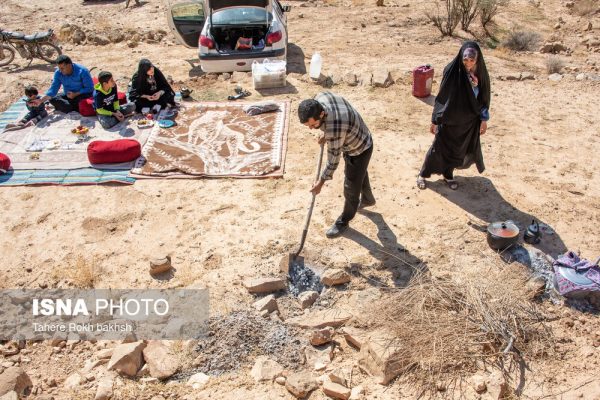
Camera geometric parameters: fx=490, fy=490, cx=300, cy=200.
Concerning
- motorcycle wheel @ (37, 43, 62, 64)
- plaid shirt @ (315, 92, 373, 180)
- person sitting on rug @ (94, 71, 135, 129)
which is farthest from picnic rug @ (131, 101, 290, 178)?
motorcycle wheel @ (37, 43, 62, 64)

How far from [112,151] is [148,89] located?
1.50m

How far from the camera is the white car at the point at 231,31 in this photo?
7781 mm

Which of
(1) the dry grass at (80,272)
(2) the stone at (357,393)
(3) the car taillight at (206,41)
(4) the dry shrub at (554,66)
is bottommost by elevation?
(1) the dry grass at (80,272)

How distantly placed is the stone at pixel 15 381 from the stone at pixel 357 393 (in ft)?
6.87

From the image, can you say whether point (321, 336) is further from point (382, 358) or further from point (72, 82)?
point (72, 82)

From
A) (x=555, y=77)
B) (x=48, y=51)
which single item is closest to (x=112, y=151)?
(x=48, y=51)

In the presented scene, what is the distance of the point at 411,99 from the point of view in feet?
22.9

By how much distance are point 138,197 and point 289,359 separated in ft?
9.02

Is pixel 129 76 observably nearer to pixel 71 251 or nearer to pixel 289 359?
pixel 71 251

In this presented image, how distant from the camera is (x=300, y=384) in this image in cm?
303

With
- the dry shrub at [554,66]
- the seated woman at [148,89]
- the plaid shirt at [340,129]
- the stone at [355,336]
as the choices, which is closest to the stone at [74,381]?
the stone at [355,336]

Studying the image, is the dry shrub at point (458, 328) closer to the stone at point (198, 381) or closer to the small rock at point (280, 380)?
the small rock at point (280, 380)

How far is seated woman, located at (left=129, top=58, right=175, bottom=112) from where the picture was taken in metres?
6.62

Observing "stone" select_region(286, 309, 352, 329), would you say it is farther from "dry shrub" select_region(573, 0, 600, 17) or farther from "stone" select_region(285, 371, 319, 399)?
"dry shrub" select_region(573, 0, 600, 17)
